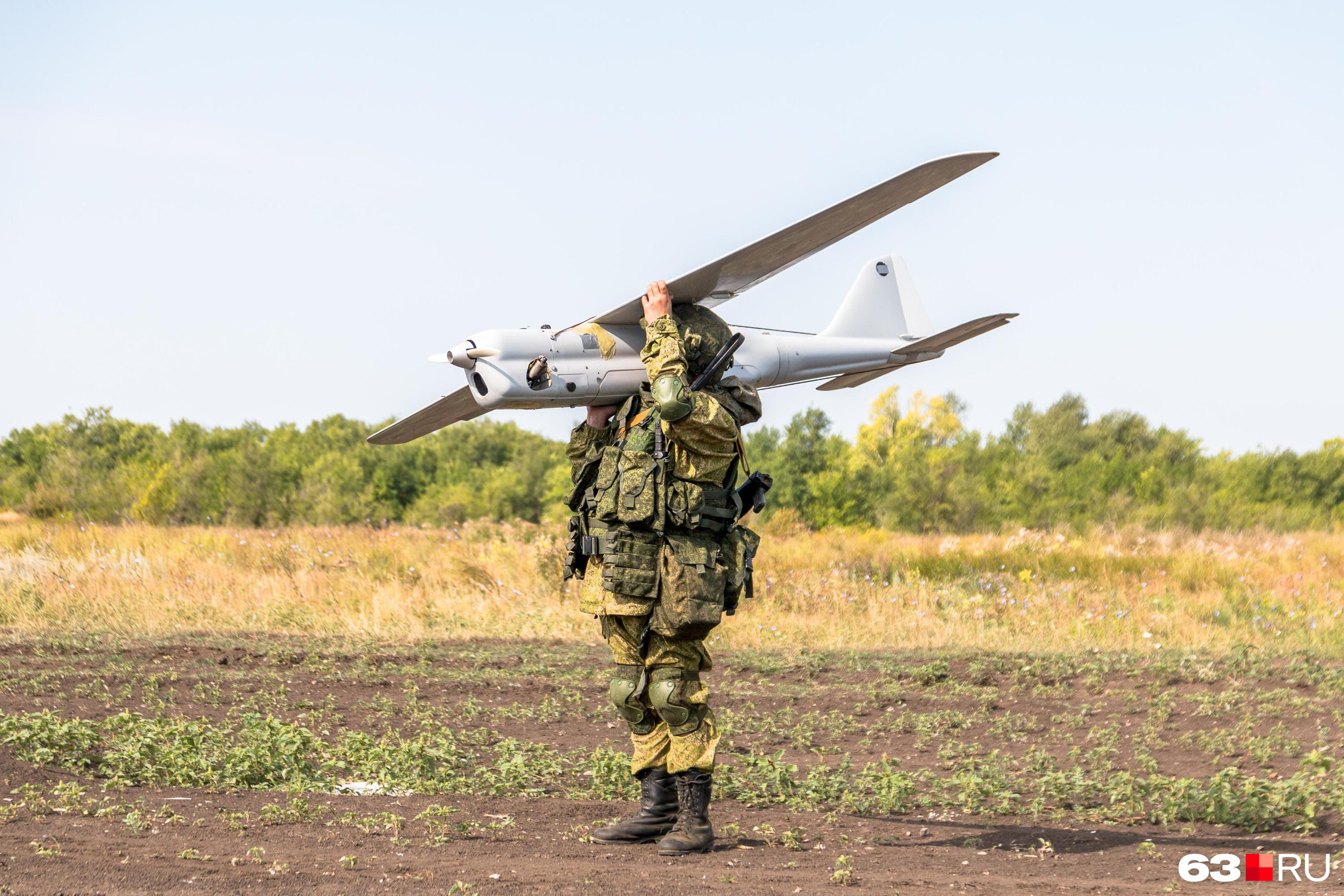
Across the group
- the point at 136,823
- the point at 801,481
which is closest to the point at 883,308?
the point at 136,823

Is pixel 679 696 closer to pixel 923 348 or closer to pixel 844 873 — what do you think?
pixel 844 873

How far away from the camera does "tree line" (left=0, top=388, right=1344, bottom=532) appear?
34.0 metres

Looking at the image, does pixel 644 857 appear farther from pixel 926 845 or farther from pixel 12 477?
pixel 12 477

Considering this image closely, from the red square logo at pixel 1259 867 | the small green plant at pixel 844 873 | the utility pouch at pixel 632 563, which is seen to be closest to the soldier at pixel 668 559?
the utility pouch at pixel 632 563

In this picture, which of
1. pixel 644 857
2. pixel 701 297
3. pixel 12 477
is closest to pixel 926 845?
pixel 644 857

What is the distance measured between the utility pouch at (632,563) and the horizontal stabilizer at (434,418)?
109 centimetres

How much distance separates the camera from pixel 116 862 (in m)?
4.29

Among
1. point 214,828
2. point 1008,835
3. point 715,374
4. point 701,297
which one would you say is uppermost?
point 701,297

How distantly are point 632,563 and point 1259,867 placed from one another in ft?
9.84

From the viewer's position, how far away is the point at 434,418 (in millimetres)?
6336

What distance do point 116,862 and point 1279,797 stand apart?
17.0 feet

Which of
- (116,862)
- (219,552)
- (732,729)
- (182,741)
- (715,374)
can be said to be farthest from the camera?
(219,552)

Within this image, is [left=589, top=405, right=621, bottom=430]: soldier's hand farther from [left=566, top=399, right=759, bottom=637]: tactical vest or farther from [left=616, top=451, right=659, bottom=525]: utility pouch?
[left=616, top=451, right=659, bottom=525]: utility pouch

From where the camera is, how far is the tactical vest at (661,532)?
5137 millimetres
